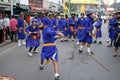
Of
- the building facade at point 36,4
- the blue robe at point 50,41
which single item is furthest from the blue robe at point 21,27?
the building facade at point 36,4

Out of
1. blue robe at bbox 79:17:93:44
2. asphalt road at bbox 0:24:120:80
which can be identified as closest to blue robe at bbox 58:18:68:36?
blue robe at bbox 79:17:93:44

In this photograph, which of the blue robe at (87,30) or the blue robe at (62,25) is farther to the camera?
the blue robe at (62,25)

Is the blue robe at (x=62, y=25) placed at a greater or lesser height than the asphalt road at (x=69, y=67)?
greater

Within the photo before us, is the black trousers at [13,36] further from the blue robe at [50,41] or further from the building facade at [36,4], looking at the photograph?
the building facade at [36,4]

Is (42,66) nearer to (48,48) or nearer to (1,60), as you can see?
(48,48)

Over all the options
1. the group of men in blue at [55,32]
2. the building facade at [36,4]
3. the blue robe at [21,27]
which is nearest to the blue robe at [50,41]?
the group of men in blue at [55,32]

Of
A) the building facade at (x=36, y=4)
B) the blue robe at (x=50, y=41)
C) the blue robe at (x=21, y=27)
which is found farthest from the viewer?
the building facade at (x=36, y=4)

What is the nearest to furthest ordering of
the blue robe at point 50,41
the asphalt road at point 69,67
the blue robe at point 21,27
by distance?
1. the blue robe at point 50,41
2. the asphalt road at point 69,67
3. the blue robe at point 21,27

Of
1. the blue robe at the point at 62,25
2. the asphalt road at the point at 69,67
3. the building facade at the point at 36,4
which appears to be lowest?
the asphalt road at the point at 69,67

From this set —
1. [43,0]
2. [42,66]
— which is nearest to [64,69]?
[42,66]

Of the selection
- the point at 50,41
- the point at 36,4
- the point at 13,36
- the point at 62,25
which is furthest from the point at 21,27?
the point at 36,4

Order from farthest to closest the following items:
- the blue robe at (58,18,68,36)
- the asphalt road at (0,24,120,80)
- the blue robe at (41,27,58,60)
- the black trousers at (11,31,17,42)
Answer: the blue robe at (58,18,68,36) < the black trousers at (11,31,17,42) < the asphalt road at (0,24,120,80) < the blue robe at (41,27,58,60)

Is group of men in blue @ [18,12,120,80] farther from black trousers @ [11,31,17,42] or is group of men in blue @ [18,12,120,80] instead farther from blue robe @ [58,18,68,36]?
black trousers @ [11,31,17,42]

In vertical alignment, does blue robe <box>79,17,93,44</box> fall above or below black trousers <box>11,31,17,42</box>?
above
